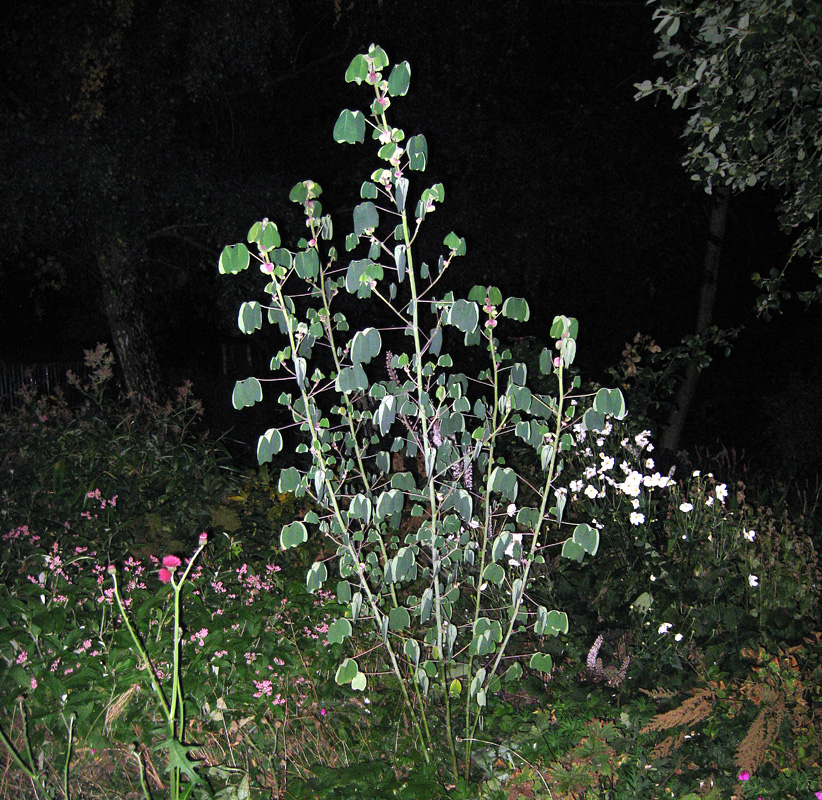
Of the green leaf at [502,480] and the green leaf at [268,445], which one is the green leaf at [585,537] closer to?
the green leaf at [502,480]

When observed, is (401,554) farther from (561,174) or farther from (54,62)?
(54,62)

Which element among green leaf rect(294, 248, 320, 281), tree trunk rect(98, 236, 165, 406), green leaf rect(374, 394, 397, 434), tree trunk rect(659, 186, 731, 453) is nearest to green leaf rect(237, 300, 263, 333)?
green leaf rect(294, 248, 320, 281)

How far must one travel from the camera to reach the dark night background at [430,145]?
696 cm

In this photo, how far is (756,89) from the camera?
140 inches

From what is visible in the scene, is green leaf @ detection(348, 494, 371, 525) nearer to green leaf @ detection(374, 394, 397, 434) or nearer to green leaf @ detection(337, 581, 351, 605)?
green leaf @ detection(374, 394, 397, 434)

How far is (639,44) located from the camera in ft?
27.0

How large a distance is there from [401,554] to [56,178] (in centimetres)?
578

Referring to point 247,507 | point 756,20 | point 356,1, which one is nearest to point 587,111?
point 356,1

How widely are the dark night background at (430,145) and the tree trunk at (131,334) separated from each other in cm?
11

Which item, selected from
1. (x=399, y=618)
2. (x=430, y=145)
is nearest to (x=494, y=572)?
(x=399, y=618)

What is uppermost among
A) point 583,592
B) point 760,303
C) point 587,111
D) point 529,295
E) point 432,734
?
point 587,111

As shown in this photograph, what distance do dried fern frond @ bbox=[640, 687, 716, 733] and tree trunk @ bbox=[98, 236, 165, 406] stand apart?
6763 millimetres

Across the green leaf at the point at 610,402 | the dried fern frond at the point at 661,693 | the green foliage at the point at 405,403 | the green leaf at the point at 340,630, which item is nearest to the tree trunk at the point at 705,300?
the dried fern frond at the point at 661,693

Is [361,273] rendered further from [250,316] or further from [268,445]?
[268,445]
